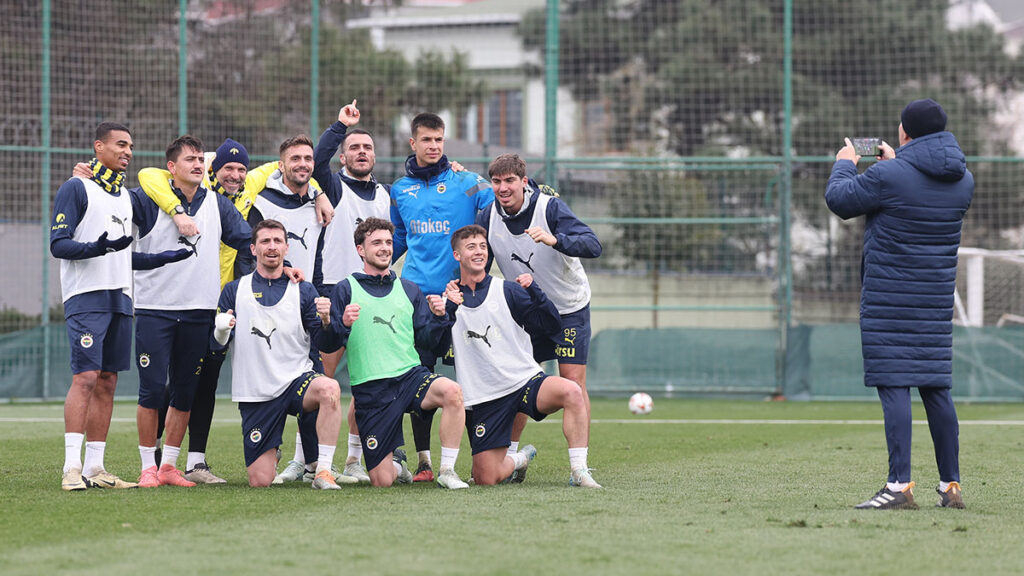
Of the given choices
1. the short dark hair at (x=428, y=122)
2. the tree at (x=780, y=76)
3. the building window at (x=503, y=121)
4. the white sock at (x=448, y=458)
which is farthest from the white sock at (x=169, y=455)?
the building window at (x=503, y=121)

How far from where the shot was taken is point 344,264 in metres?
8.45

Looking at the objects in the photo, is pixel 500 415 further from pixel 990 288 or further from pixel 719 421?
pixel 990 288

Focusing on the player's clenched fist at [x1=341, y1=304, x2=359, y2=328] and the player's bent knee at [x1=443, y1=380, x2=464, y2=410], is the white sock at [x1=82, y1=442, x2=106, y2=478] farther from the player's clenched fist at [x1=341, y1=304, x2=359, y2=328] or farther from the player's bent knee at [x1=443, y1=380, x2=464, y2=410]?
the player's bent knee at [x1=443, y1=380, x2=464, y2=410]

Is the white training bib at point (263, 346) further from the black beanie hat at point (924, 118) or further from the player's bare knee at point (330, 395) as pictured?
the black beanie hat at point (924, 118)

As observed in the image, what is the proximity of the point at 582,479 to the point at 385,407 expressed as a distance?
1245 mm

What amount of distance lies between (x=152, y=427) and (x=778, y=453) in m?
4.73

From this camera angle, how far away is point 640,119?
66.7 ft

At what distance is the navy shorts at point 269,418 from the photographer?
7.48 metres

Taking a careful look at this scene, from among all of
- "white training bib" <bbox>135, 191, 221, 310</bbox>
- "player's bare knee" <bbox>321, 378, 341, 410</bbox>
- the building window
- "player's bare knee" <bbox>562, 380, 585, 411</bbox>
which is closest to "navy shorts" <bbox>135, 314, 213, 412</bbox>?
"white training bib" <bbox>135, 191, 221, 310</bbox>

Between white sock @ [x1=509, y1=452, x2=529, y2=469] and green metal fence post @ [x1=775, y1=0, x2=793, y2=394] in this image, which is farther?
green metal fence post @ [x1=775, y1=0, x2=793, y2=394]

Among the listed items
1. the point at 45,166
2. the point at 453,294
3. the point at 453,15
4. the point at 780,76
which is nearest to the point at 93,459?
the point at 453,294

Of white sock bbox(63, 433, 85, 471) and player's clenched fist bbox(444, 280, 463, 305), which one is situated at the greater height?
player's clenched fist bbox(444, 280, 463, 305)

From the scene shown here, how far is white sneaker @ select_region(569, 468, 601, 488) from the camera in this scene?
7.25 m

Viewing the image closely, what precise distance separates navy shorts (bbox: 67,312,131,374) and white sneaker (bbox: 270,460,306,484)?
1182mm
